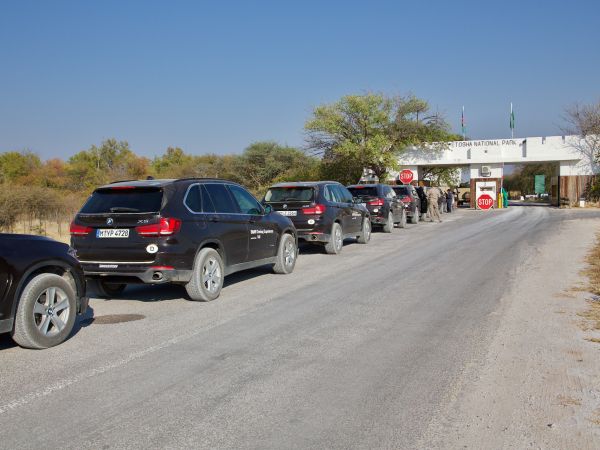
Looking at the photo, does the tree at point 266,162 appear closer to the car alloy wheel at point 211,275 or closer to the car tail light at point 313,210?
the car tail light at point 313,210

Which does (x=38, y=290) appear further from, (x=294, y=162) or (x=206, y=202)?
(x=294, y=162)

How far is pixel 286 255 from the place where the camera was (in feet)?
35.4

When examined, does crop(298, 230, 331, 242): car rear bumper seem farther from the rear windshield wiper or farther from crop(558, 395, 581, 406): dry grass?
crop(558, 395, 581, 406): dry grass

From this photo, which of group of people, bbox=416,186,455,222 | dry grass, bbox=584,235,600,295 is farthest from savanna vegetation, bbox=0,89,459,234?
dry grass, bbox=584,235,600,295

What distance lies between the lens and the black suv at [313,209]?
43.3 ft

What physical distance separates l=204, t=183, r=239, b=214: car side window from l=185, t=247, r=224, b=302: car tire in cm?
76

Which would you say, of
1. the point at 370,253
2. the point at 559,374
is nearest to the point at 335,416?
the point at 559,374

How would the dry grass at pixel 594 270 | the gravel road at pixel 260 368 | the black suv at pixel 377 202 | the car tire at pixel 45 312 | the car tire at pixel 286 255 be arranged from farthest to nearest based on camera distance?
the black suv at pixel 377 202
the car tire at pixel 286 255
the dry grass at pixel 594 270
the car tire at pixel 45 312
the gravel road at pixel 260 368

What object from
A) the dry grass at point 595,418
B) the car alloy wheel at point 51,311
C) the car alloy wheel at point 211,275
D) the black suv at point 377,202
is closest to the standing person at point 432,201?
the black suv at point 377,202

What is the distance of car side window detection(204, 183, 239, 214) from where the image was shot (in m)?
8.70

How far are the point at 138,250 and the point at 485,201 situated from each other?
Result: 3707 cm

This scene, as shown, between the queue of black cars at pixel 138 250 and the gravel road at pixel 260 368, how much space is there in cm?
37

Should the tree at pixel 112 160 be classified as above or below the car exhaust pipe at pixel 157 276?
above

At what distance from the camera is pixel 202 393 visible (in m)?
4.51
